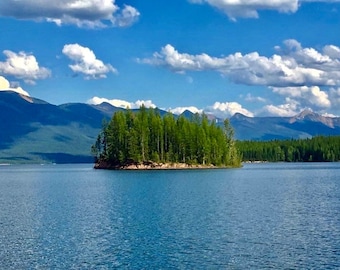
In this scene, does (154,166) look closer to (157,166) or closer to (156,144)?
(157,166)

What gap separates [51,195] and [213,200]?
1169 inches

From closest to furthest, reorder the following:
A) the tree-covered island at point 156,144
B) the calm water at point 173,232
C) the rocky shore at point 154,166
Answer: the calm water at point 173,232 < the rocky shore at point 154,166 < the tree-covered island at point 156,144

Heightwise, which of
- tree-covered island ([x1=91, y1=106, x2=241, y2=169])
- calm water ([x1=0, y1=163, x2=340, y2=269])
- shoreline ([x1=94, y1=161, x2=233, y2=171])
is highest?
tree-covered island ([x1=91, y1=106, x2=241, y2=169])

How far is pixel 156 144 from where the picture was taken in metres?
191

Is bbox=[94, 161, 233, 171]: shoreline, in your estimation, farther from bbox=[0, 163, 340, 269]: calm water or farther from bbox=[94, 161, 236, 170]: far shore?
bbox=[0, 163, 340, 269]: calm water

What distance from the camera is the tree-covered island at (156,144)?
186375mm

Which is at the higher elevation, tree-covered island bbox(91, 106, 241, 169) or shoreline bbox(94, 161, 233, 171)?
tree-covered island bbox(91, 106, 241, 169)

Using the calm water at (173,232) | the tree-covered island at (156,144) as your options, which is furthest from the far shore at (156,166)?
the calm water at (173,232)

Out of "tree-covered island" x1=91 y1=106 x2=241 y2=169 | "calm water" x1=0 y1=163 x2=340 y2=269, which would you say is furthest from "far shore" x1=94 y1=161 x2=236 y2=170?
"calm water" x1=0 y1=163 x2=340 y2=269

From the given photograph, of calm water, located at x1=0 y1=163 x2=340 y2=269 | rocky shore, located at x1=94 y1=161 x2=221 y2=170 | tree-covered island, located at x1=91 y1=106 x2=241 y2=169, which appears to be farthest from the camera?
tree-covered island, located at x1=91 y1=106 x2=241 y2=169

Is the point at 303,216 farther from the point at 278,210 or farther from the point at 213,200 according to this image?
the point at 213,200

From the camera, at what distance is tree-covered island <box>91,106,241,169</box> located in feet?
611

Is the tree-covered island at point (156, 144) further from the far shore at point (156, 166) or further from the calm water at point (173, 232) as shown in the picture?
the calm water at point (173, 232)

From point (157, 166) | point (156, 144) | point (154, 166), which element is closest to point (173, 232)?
point (154, 166)
